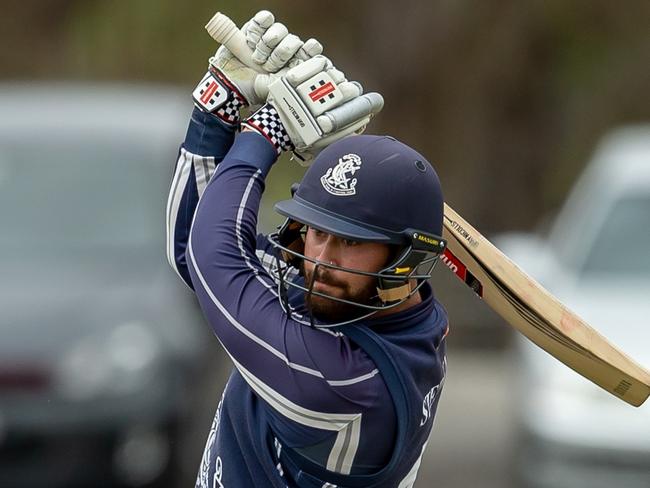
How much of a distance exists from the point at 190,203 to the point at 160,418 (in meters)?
2.84

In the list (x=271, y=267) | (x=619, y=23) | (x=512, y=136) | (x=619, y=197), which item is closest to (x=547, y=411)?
(x=619, y=197)

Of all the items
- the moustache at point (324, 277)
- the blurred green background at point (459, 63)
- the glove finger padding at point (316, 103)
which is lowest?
the blurred green background at point (459, 63)

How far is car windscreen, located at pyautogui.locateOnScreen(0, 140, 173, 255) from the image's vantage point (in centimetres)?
649

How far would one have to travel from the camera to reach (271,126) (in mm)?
3104

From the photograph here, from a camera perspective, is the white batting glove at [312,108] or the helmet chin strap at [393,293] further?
the white batting glove at [312,108]

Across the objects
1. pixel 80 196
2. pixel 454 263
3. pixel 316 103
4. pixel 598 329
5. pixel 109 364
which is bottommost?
pixel 109 364

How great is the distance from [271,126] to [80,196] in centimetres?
367

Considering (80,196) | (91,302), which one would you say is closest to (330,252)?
(91,302)

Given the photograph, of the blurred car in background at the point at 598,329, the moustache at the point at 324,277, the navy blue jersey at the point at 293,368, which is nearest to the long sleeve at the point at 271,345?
the navy blue jersey at the point at 293,368

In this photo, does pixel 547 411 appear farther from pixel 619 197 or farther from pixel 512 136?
pixel 512 136

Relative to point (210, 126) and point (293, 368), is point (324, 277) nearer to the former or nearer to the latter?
point (293, 368)

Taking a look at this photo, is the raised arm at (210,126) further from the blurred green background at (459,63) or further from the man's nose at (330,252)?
the blurred green background at (459,63)

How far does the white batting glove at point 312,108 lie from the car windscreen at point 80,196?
11.1ft

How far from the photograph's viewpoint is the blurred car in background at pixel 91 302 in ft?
18.9
